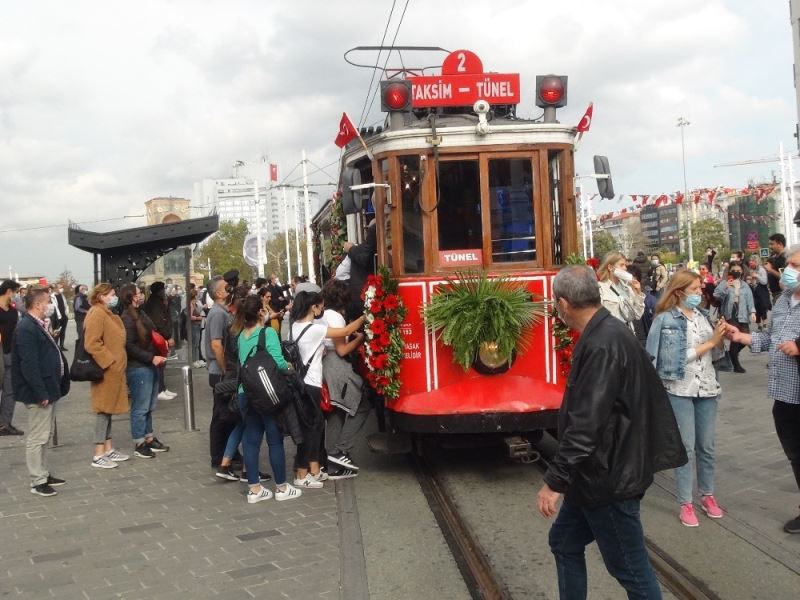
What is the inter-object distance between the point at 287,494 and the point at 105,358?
235cm

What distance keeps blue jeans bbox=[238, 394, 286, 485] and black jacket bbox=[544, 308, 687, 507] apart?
379 cm

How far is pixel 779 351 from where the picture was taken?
5449 millimetres

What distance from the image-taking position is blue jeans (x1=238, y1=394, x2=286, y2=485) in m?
6.67

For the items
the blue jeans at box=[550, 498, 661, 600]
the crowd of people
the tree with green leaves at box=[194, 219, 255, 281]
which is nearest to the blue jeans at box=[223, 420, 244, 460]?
the crowd of people

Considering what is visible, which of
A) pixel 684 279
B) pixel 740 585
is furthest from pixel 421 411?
pixel 740 585

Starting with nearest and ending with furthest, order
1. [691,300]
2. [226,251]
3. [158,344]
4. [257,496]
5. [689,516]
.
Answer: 1. [689,516]
2. [691,300]
3. [257,496]
4. [158,344]
5. [226,251]

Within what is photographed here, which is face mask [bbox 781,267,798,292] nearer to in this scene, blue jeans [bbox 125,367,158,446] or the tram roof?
the tram roof

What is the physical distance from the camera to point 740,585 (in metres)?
4.59

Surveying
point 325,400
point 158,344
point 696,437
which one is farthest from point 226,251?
point 696,437

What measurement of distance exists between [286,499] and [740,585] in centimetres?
357

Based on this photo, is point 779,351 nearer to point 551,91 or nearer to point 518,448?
point 518,448

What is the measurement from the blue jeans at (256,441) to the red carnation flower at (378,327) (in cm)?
111

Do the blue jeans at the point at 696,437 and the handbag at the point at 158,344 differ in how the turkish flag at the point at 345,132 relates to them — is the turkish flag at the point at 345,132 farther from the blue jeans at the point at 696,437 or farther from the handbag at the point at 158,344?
the blue jeans at the point at 696,437

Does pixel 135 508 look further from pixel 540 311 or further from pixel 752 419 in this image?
pixel 752 419
